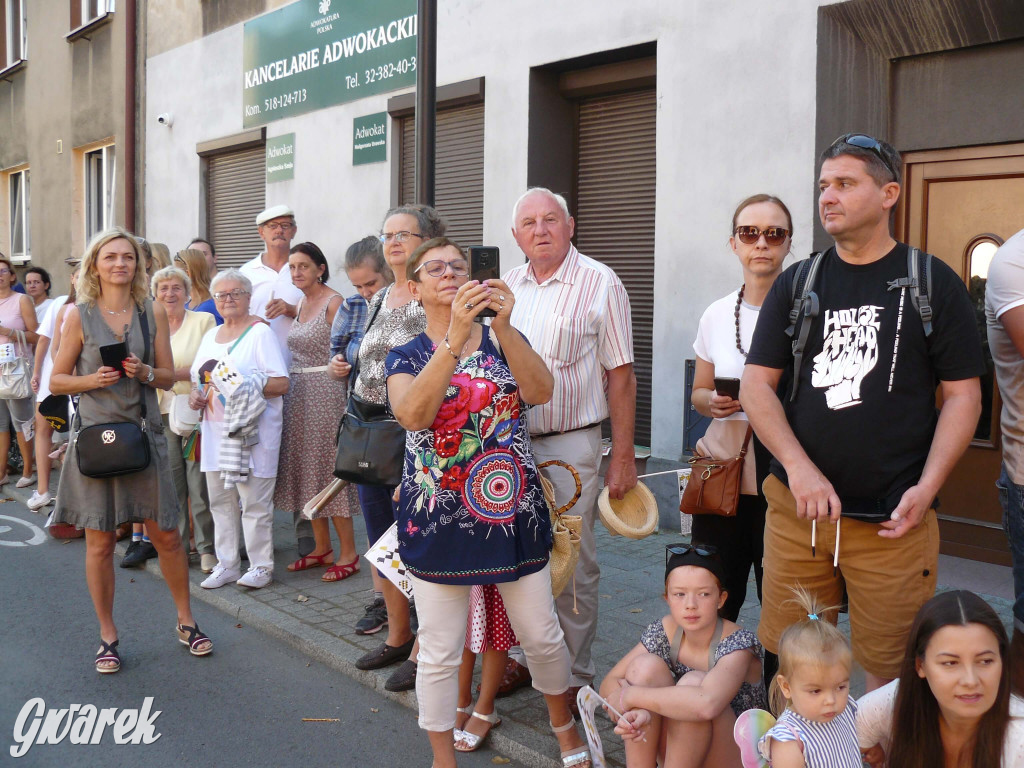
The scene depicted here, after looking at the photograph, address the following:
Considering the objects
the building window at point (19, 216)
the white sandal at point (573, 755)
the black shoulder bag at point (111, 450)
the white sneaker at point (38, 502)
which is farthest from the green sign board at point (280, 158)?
the white sandal at point (573, 755)

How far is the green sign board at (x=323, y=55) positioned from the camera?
10.0 meters

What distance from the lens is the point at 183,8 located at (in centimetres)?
1361

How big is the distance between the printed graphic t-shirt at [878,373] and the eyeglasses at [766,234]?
2.76 ft

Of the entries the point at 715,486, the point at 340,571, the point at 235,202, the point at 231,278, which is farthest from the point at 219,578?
the point at 235,202

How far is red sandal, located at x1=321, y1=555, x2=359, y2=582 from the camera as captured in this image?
20.4 ft

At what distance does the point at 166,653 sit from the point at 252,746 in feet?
4.32

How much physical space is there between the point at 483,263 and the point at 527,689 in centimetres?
204

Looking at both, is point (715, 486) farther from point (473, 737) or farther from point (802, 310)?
point (473, 737)

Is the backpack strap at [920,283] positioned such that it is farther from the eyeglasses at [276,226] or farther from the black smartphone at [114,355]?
the eyeglasses at [276,226]

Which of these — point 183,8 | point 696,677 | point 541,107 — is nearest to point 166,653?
point 696,677

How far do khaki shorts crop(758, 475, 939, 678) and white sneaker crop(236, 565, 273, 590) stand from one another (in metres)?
3.81

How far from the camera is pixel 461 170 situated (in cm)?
961

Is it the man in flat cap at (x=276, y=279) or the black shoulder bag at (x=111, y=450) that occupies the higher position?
the man in flat cap at (x=276, y=279)
